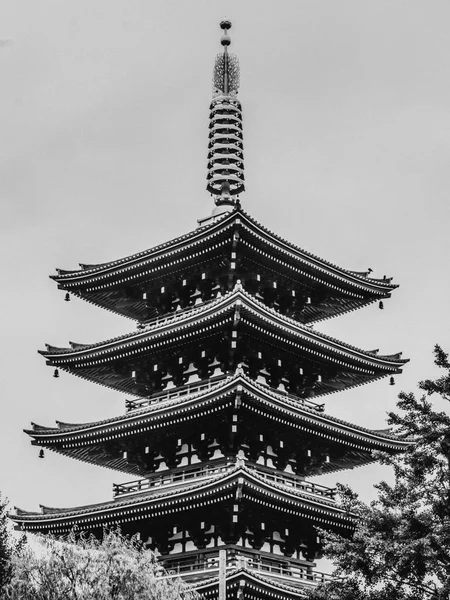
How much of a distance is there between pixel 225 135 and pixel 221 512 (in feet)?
64.1

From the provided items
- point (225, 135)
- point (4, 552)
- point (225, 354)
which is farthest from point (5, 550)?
point (225, 135)

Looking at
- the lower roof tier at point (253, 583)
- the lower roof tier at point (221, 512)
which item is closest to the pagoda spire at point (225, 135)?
the lower roof tier at point (221, 512)

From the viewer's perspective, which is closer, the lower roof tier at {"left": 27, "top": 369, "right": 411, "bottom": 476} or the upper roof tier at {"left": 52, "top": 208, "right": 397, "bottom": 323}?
the lower roof tier at {"left": 27, "top": 369, "right": 411, "bottom": 476}

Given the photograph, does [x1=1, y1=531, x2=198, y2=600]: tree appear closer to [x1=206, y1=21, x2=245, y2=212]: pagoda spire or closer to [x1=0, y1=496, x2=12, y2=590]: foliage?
[x1=0, y1=496, x2=12, y2=590]: foliage

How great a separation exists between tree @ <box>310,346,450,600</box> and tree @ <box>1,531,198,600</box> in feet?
17.7

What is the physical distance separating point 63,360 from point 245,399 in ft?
30.8

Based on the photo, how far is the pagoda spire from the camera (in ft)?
158

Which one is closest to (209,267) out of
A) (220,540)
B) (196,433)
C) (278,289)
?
(278,289)

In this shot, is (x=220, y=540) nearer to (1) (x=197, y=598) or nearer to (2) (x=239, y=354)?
(1) (x=197, y=598)

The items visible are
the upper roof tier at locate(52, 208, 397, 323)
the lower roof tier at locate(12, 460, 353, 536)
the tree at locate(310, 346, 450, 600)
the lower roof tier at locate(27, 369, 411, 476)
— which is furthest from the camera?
the upper roof tier at locate(52, 208, 397, 323)

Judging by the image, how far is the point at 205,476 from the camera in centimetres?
3797

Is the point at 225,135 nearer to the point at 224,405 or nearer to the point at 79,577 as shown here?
the point at 224,405

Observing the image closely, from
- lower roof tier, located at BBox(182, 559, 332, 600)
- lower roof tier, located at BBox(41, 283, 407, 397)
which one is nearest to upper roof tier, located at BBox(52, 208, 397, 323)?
lower roof tier, located at BBox(41, 283, 407, 397)

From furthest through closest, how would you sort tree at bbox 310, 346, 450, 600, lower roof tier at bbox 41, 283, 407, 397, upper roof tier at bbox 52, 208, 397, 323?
1. upper roof tier at bbox 52, 208, 397, 323
2. lower roof tier at bbox 41, 283, 407, 397
3. tree at bbox 310, 346, 450, 600
